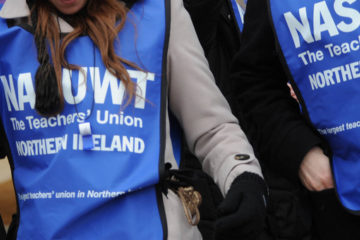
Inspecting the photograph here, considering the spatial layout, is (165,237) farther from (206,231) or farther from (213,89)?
(206,231)

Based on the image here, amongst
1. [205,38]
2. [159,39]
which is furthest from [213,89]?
[205,38]

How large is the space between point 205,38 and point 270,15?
84cm

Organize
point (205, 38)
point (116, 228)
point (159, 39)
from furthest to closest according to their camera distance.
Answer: point (205, 38)
point (159, 39)
point (116, 228)

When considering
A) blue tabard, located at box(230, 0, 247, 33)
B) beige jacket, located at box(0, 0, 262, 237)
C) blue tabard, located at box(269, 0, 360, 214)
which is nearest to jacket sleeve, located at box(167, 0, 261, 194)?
beige jacket, located at box(0, 0, 262, 237)

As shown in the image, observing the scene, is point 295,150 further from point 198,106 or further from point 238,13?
point 238,13

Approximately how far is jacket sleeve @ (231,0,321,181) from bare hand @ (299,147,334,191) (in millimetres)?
22

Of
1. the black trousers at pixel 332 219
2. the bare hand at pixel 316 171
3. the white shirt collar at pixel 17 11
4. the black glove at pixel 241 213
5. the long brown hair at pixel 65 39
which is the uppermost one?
the white shirt collar at pixel 17 11

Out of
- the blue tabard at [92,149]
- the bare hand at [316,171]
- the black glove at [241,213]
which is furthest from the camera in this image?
the bare hand at [316,171]

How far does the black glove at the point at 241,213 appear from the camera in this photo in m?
1.63

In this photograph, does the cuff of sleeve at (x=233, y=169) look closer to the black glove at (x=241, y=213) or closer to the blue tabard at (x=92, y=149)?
the black glove at (x=241, y=213)

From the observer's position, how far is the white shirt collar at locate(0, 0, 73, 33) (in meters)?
1.89

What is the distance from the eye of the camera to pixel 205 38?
9.00 feet

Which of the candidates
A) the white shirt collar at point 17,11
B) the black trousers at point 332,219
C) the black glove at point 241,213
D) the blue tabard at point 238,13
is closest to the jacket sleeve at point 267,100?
the black trousers at point 332,219

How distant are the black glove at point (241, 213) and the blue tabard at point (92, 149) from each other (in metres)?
0.21
